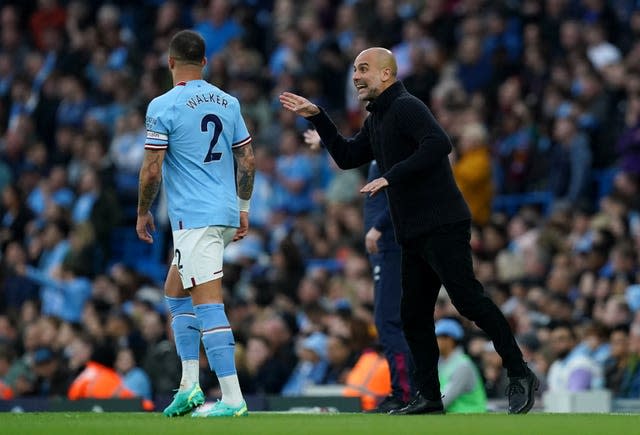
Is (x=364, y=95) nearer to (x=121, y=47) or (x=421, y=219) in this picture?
(x=421, y=219)

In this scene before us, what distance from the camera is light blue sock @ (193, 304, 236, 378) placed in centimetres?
939

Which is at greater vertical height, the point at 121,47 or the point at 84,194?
the point at 121,47

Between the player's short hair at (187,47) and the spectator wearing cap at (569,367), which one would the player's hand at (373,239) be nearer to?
the player's short hair at (187,47)

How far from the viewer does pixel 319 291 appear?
59.5 feet

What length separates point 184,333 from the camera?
32.2 ft

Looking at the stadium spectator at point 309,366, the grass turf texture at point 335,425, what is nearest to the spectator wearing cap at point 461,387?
the grass turf texture at point 335,425

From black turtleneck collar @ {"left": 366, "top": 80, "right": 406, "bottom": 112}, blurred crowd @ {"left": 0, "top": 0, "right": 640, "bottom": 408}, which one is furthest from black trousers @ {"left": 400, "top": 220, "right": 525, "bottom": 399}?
blurred crowd @ {"left": 0, "top": 0, "right": 640, "bottom": 408}

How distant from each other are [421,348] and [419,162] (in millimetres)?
1256

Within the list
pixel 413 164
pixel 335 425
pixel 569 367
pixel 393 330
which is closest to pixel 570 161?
pixel 569 367

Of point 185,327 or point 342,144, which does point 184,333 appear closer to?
point 185,327

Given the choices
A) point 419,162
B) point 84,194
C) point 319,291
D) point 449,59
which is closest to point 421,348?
point 419,162

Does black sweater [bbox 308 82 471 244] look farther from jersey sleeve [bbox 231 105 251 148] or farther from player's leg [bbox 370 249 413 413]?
player's leg [bbox 370 249 413 413]

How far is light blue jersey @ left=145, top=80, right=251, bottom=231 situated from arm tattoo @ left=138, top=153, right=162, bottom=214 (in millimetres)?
76

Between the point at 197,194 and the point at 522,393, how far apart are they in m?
2.38
